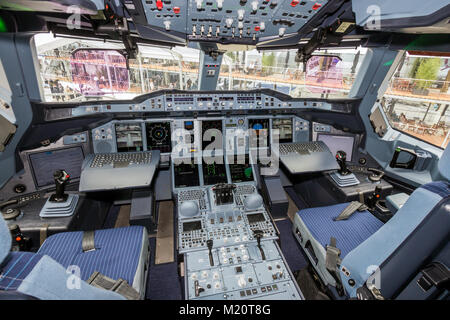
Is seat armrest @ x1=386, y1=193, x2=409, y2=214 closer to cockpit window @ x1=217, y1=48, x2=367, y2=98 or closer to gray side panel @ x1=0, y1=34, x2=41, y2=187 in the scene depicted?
cockpit window @ x1=217, y1=48, x2=367, y2=98

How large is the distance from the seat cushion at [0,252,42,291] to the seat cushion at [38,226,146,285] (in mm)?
820

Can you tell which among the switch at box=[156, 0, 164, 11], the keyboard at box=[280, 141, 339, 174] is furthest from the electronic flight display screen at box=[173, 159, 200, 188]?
the switch at box=[156, 0, 164, 11]

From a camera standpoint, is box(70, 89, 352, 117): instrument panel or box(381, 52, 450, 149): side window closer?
box(70, 89, 352, 117): instrument panel

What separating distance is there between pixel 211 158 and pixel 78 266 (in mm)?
1853

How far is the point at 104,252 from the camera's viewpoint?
5.38 ft

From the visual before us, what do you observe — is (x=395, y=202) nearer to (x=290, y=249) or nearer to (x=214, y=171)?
(x=290, y=249)

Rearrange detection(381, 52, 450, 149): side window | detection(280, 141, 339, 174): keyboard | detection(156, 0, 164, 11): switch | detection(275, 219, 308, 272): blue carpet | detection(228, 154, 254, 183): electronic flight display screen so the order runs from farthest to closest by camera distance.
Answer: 1. detection(381, 52, 450, 149): side window
2. detection(228, 154, 254, 183): electronic flight display screen
3. detection(280, 141, 339, 174): keyboard
4. detection(275, 219, 308, 272): blue carpet
5. detection(156, 0, 164, 11): switch

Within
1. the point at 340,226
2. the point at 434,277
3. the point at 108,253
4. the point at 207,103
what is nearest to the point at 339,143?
the point at 340,226

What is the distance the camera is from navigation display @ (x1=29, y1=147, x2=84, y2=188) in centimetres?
236

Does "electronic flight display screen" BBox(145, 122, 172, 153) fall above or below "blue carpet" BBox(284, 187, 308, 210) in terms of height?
above

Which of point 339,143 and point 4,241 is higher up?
point 4,241

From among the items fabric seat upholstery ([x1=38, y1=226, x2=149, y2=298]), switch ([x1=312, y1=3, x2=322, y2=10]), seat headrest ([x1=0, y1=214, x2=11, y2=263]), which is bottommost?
fabric seat upholstery ([x1=38, y1=226, x2=149, y2=298])

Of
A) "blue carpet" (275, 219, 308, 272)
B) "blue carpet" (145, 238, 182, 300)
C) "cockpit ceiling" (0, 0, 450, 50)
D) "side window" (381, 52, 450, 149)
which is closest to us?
"cockpit ceiling" (0, 0, 450, 50)

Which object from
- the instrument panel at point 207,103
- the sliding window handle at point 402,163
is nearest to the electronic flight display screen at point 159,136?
the instrument panel at point 207,103
